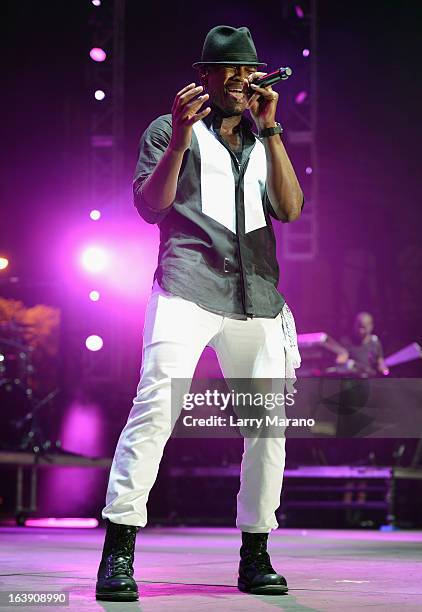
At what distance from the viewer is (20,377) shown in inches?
386

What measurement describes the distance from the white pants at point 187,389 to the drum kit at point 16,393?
21.9 feet

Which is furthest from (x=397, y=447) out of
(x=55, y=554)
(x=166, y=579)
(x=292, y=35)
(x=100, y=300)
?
(x=166, y=579)

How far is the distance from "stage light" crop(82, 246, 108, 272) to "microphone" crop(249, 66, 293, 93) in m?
7.55

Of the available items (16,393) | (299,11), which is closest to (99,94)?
(299,11)

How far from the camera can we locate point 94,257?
10.4 m

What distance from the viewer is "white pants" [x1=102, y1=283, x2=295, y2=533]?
9.12ft

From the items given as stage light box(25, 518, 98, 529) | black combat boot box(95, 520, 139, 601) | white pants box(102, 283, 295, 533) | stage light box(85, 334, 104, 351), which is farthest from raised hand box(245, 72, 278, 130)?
stage light box(85, 334, 104, 351)

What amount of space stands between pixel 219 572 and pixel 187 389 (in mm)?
1010

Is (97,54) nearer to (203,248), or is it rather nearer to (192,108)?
(203,248)

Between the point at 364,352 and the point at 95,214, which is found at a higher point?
the point at 95,214

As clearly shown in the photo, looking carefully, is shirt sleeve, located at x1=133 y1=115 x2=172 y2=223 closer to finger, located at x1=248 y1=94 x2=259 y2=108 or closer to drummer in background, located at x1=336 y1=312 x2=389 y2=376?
finger, located at x1=248 y1=94 x2=259 y2=108

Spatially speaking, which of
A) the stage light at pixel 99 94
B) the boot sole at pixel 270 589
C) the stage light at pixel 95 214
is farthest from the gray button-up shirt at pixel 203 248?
the stage light at pixel 99 94

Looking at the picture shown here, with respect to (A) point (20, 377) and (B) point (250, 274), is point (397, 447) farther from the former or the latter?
(B) point (250, 274)

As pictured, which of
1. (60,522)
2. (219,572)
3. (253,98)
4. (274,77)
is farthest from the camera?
(60,522)
